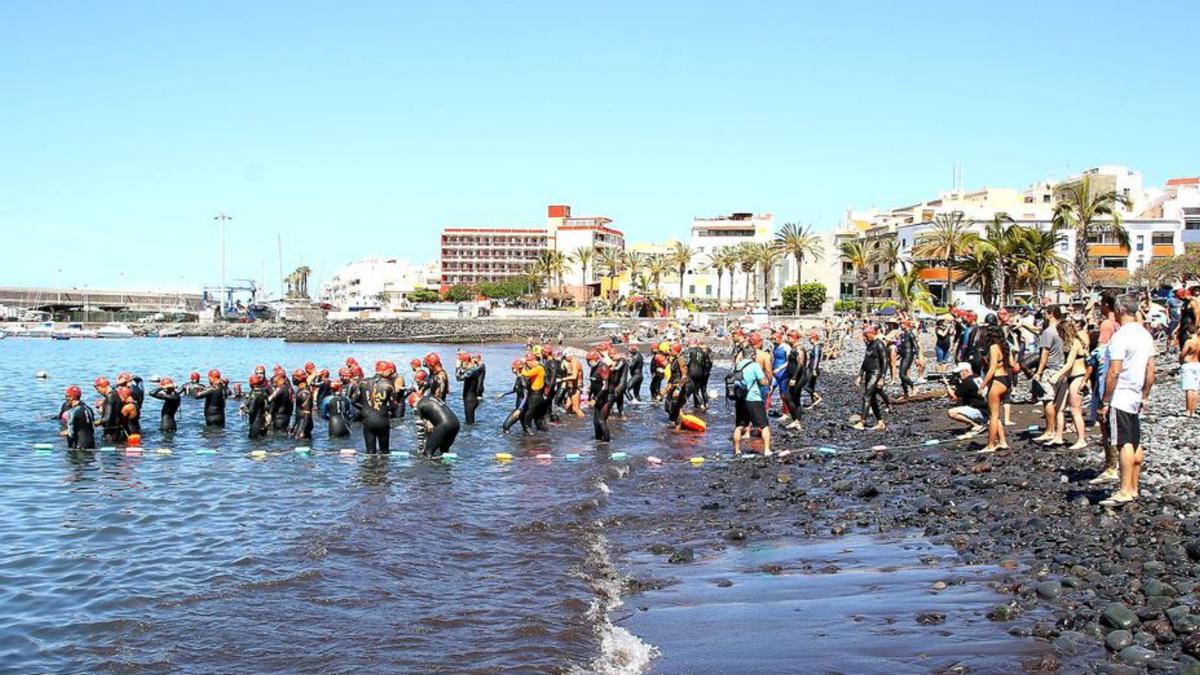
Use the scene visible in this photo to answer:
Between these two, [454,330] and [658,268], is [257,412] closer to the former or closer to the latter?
[454,330]

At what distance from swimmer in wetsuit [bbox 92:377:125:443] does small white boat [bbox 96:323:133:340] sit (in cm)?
10231

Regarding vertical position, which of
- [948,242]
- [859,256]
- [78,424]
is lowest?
[78,424]

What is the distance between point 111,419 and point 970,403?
52.5 ft

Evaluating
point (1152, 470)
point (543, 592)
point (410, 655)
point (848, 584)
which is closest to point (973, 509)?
point (1152, 470)

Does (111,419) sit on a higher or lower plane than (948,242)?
lower

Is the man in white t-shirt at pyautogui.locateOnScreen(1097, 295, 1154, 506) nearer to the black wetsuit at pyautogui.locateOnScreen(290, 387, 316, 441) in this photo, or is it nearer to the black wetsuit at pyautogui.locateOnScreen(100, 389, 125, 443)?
the black wetsuit at pyautogui.locateOnScreen(290, 387, 316, 441)

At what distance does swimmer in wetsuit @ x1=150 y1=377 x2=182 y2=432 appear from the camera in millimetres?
20656

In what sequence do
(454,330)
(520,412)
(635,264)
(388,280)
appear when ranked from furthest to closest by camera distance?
(388,280)
(635,264)
(454,330)
(520,412)

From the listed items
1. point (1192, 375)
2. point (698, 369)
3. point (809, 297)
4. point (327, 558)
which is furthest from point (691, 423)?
point (809, 297)

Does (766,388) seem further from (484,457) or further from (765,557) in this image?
(765,557)

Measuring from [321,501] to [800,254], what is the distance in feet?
243

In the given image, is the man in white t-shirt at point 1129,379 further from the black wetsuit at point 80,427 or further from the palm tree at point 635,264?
the palm tree at point 635,264

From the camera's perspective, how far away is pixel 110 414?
18969 millimetres

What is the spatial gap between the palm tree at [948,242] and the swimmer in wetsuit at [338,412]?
4433 centimetres
